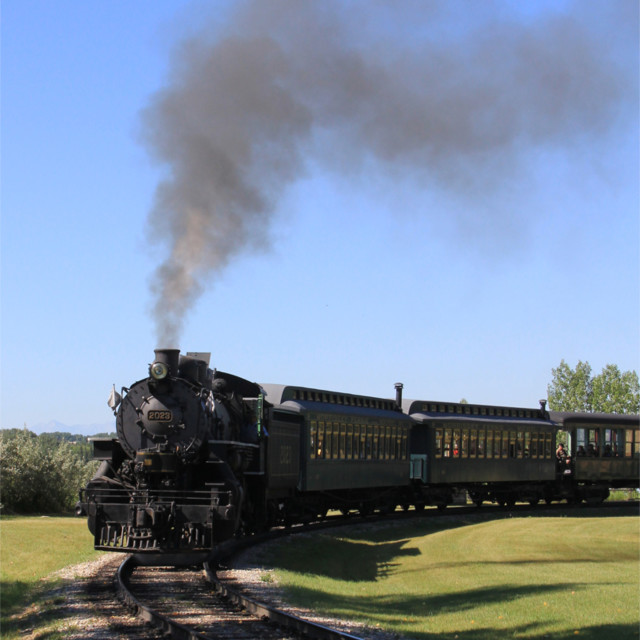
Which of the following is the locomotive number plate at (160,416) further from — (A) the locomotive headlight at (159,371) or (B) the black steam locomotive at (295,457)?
(A) the locomotive headlight at (159,371)

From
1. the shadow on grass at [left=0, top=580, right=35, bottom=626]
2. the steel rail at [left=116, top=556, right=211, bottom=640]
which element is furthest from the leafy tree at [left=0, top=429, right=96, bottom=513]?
the steel rail at [left=116, top=556, right=211, bottom=640]

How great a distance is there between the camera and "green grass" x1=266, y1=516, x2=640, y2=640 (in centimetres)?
1159

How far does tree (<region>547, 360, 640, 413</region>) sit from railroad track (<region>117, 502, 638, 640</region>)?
2456 inches

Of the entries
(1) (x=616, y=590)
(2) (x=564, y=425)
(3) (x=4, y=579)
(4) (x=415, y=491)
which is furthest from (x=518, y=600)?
(2) (x=564, y=425)

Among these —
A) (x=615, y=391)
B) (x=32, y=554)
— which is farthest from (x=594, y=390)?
(x=32, y=554)

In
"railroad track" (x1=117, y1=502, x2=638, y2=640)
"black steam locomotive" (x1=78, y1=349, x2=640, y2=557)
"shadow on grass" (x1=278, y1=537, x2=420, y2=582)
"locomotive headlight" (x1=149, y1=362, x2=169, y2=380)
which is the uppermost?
"locomotive headlight" (x1=149, y1=362, x2=169, y2=380)

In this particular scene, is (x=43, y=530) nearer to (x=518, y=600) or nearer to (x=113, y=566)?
(x=113, y=566)

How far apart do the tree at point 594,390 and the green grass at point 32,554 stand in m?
57.6

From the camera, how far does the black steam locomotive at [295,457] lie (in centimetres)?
1455

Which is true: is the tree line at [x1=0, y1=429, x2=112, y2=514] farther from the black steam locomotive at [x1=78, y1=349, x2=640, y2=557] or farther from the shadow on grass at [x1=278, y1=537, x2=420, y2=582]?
the shadow on grass at [x1=278, y1=537, x2=420, y2=582]

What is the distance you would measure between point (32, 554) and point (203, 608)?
6.43 meters

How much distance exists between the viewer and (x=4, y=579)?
14.0 m

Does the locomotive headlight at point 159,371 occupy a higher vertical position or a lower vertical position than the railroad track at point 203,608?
higher

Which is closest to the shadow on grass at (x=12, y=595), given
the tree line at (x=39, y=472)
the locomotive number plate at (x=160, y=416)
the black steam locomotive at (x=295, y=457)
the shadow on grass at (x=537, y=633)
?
the black steam locomotive at (x=295, y=457)
